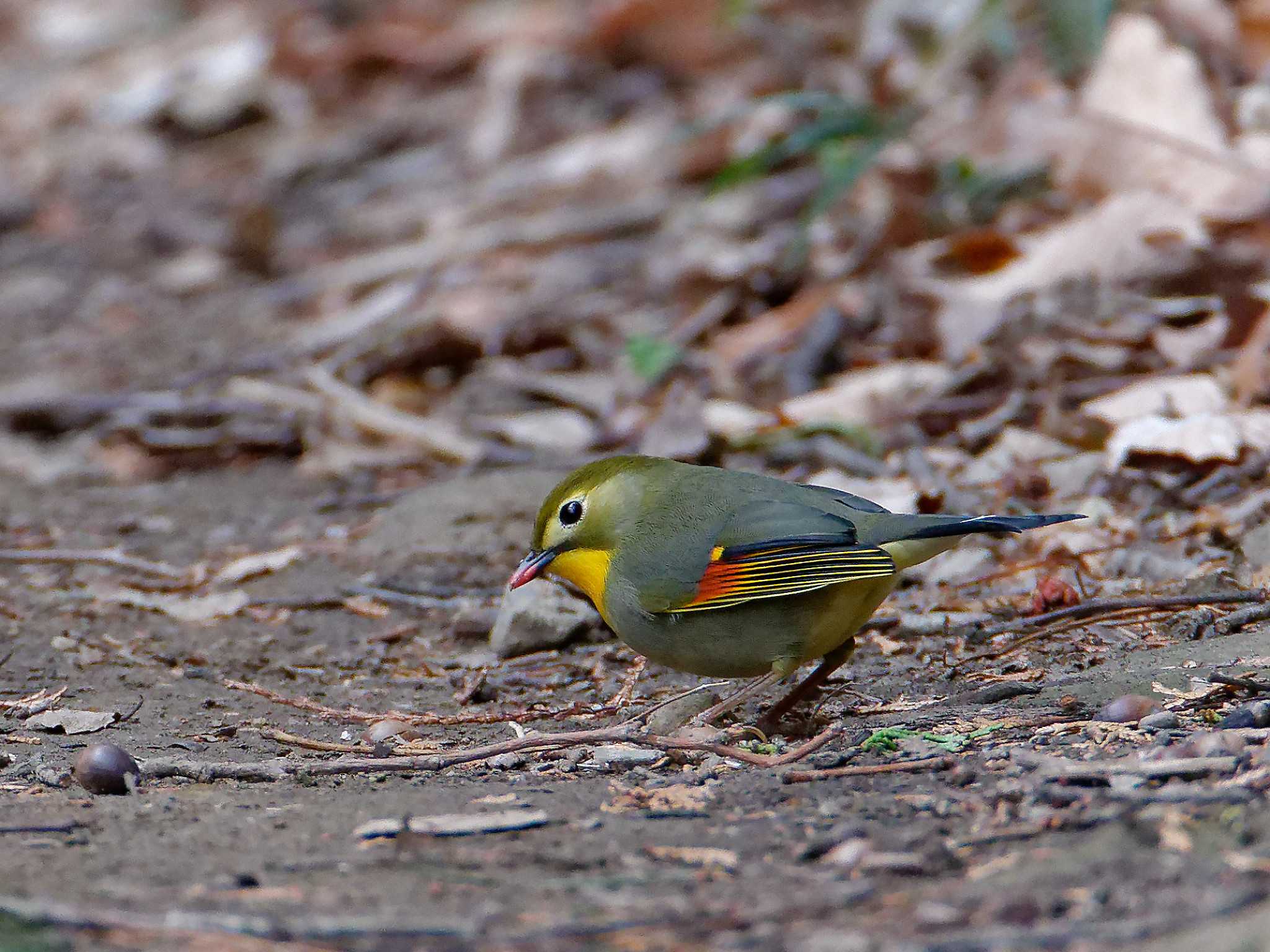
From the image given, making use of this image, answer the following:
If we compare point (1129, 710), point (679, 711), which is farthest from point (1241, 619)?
point (679, 711)

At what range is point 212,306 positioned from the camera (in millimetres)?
8711

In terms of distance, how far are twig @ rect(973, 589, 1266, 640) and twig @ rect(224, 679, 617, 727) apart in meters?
1.07

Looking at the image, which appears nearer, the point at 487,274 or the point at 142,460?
the point at 142,460

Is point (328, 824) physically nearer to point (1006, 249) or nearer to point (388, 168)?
point (1006, 249)

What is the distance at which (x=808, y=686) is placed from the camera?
3568mm

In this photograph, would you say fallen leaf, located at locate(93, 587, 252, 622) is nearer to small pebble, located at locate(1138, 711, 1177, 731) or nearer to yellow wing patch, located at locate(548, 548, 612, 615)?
yellow wing patch, located at locate(548, 548, 612, 615)

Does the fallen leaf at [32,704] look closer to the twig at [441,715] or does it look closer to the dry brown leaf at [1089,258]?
the twig at [441,715]

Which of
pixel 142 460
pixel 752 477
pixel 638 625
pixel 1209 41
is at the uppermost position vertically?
pixel 1209 41

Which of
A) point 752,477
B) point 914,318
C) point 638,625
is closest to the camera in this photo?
point 638,625

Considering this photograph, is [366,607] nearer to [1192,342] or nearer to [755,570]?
[755,570]

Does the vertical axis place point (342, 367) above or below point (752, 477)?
below

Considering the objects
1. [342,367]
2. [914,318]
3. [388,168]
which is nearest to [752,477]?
[914,318]

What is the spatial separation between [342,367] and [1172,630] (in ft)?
14.4

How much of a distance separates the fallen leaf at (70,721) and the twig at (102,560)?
1362mm
